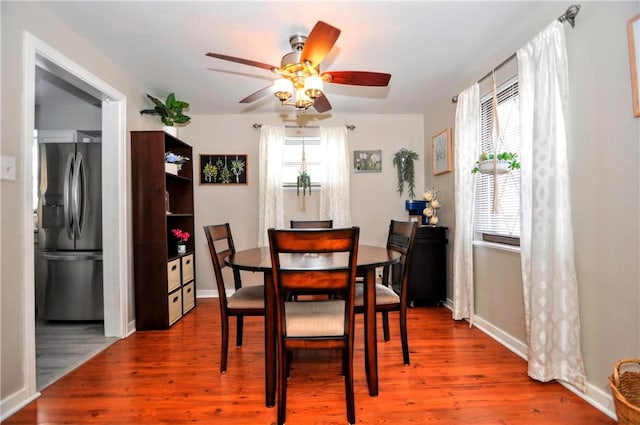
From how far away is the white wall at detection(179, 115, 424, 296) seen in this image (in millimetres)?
3949

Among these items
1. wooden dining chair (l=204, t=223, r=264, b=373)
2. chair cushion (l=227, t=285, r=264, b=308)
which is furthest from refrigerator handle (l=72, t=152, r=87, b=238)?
chair cushion (l=227, t=285, r=264, b=308)

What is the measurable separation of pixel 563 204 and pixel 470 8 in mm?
1358

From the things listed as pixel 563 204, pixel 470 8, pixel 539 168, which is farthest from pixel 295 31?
pixel 563 204

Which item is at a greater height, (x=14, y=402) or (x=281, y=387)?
(x=281, y=387)

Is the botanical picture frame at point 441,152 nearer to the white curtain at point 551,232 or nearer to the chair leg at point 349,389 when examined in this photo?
the white curtain at point 551,232


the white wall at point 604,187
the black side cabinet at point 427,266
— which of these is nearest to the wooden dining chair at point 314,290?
the white wall at point 604,187

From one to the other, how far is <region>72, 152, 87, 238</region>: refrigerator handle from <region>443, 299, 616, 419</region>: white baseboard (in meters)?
Result: 3.80

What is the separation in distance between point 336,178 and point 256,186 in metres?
1.05

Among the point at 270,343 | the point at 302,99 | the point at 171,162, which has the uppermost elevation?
the point at 302,99

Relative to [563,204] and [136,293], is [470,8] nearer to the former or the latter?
[563,204]

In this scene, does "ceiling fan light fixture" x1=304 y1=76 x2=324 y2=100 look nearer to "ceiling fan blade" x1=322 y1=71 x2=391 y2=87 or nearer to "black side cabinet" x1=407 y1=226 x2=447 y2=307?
"ceiling fan blade" x1=322 y1=71 x2=391 y2=87

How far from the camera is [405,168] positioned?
3953 millimetres

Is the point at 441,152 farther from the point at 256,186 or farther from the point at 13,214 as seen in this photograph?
the point at 13,214

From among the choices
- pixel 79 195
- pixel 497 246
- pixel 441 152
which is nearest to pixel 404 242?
pixel 497 246
